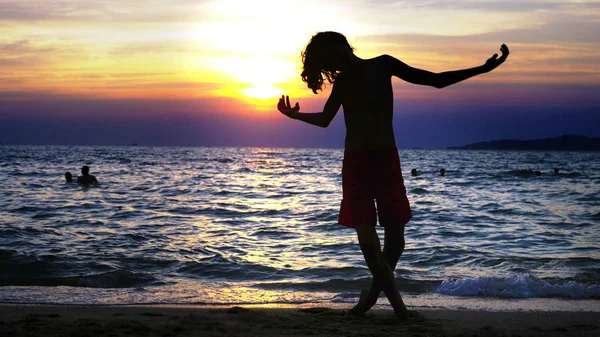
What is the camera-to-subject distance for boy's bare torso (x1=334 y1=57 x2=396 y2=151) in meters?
3.96

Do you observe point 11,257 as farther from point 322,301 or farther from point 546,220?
point 546,220

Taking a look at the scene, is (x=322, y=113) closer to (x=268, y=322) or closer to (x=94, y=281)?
(x=268, y=322)

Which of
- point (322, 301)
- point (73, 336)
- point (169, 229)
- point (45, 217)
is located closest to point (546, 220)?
point (169, 229)

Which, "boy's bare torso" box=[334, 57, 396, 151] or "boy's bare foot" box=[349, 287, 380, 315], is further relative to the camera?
"boy's bare foot" box=[349, 287, 380, 315]

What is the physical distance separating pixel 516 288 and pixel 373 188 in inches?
133

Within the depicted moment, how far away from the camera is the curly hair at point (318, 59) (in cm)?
396

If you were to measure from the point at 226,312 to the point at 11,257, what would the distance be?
4.37 m

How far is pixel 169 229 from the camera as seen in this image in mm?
11359

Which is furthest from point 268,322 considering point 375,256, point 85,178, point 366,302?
point 85,178

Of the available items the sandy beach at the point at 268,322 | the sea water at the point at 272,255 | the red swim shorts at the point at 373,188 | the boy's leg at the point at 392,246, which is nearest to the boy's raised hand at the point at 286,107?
the red swim shorts at the point at 373,188

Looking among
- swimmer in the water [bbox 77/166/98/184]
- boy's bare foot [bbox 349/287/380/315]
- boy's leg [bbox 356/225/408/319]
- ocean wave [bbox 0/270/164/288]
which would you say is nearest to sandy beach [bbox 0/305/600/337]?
boy's bare foot [bbox 349/287/380/315]

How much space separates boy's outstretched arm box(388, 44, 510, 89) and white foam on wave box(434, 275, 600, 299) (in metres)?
3.35

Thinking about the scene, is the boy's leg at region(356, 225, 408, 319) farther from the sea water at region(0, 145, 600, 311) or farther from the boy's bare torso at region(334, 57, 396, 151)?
the sea water at region(0, 145, 600, 311)

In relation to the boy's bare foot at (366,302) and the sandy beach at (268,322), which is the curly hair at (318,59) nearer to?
the boy's bare foot at (366,302)
